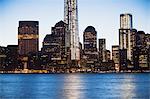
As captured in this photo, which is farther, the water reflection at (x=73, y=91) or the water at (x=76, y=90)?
the water at (x=76, y=90)

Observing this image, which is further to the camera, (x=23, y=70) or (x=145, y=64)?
(x=23, y=70)

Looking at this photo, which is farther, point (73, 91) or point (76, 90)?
point (76, 90)

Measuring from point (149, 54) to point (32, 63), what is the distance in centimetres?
2540

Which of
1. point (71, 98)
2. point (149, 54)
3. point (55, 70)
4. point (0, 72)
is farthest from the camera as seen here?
point (0, 72)

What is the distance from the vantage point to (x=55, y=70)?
12006cm

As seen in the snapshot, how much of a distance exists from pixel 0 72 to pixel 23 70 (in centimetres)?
970

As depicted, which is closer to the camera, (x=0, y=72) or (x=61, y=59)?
(x=61, y=59)

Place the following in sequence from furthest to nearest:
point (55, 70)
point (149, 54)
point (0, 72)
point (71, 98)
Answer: point (0, 72) → point (55, 70) → point (149, 54) → point (71, 98)

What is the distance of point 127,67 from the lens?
11562 cm

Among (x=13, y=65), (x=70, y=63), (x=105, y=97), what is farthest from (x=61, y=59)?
(x=105, y=97)

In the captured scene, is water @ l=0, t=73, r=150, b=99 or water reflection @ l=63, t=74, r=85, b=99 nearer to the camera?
water reflection @ l=63, t=74, r=85, b=99

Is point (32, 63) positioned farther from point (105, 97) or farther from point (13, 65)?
point (105, 97)

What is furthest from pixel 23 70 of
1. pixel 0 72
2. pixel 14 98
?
pixel 14 98

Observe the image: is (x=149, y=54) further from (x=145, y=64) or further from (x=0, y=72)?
(x=0, y=72)
